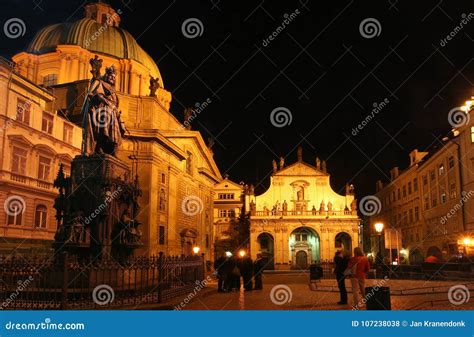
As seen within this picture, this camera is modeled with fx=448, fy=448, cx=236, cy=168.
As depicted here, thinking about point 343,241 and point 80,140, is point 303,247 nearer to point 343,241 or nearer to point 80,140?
point 343,241

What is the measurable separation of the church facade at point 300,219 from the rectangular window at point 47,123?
35336 millimetres

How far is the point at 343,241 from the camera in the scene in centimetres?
6278

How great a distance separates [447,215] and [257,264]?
25.2m

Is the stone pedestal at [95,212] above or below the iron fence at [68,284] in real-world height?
above

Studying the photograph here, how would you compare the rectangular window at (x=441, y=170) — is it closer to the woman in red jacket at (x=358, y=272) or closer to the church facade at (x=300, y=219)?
the church facade at (x=300, y=219)

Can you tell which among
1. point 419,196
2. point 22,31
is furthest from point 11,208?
point 419,196

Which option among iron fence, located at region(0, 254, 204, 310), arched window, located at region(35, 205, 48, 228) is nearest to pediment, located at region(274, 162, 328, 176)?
arched window, located at region(35, 205, 48, 228)

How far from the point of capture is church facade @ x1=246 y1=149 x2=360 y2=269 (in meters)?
61.0

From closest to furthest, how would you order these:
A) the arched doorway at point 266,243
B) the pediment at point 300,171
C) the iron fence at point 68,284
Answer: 1. the iron fence at point 68,284
2. the arched doorway at point 266,243
3. the pediment at point 300,171

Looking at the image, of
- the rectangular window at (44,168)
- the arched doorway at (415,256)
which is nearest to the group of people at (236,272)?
the rectangular window at (44,168)

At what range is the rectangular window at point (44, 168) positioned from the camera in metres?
29.4

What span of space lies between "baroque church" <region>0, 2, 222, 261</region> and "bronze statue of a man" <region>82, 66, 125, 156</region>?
1524cm

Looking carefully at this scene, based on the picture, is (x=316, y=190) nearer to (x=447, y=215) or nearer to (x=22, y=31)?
(x=447, y=215)

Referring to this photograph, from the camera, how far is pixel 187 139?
136 ft
